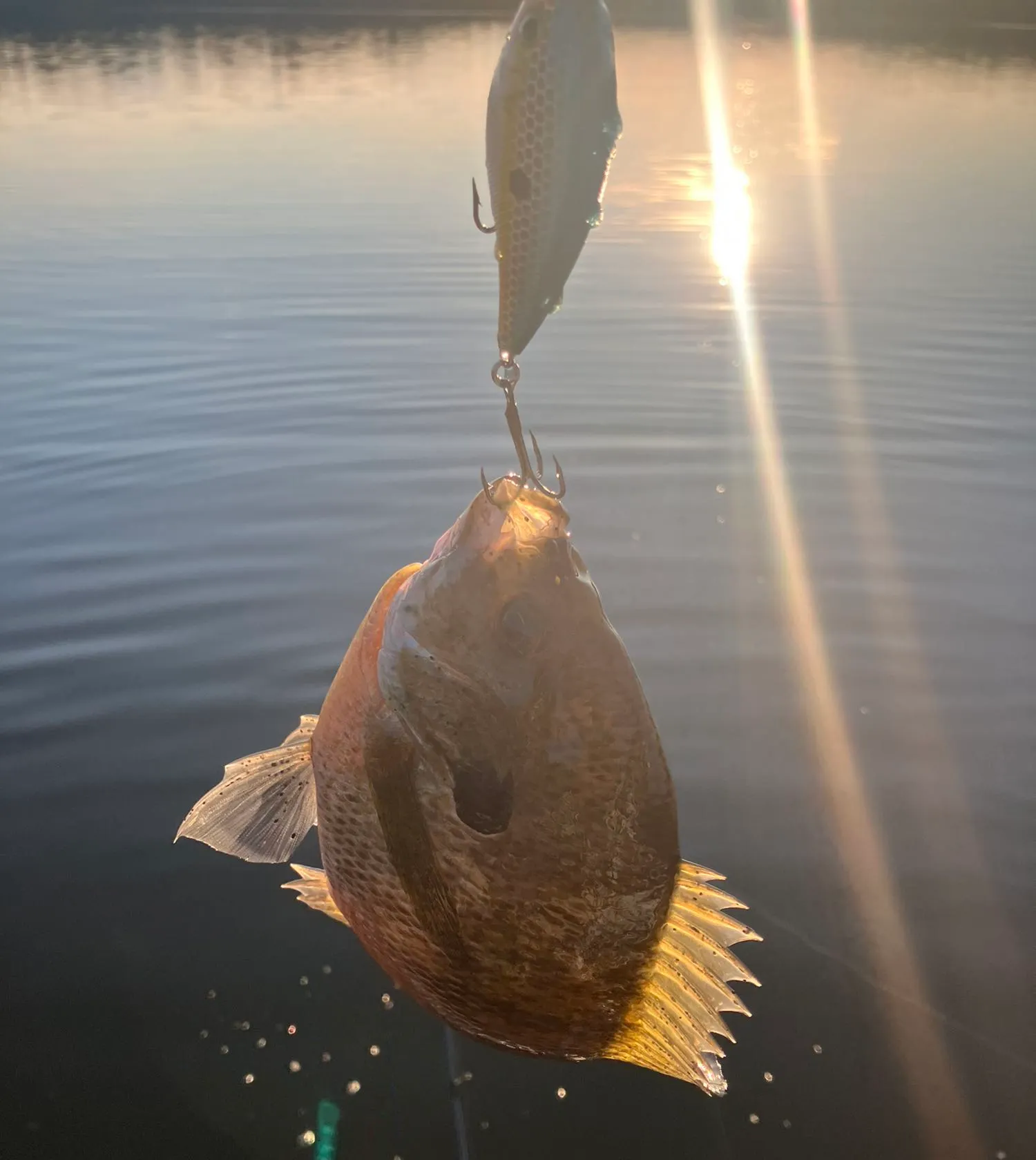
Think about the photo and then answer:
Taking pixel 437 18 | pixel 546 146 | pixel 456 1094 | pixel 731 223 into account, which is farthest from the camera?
pixel 437 18

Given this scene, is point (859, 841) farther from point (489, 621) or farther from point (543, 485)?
point (543, 485)

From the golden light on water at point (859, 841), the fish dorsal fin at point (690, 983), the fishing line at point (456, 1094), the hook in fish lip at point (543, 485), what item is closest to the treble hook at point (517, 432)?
the hook in fish lip at point (543, 485)

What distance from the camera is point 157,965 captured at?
406cm

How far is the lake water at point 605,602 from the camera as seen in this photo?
12.0 ft

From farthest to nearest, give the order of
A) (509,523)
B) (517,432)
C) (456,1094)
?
(456,1094), (509,523), (517,432)

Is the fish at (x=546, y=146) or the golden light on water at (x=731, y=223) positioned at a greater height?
the fish at (x=546, y=146)

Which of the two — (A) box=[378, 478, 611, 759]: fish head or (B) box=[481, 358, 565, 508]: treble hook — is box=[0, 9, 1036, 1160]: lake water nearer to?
(A) box=[378, 478, 611, 759]: fish head

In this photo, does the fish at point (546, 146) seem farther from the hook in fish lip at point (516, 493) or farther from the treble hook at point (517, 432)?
the hook in fish lip at point (516, 493)

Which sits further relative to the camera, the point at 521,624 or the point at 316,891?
the point at 316,891

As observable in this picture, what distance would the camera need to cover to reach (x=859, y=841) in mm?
4676

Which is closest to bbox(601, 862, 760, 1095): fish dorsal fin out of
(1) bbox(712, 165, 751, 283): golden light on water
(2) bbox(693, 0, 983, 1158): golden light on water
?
(2) bbox(693, 0, 983, 1158): golden light on water

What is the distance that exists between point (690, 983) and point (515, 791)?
694 mm

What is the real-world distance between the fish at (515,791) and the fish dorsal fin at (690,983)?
0.04 ft

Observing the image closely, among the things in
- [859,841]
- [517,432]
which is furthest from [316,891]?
[859,841]
